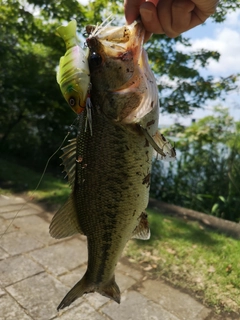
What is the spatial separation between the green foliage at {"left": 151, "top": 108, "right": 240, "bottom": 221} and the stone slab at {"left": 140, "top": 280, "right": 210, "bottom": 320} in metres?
3.20

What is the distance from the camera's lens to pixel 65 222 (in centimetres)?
190

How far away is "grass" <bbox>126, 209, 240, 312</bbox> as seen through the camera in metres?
3.84

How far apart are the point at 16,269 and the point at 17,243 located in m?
0.77

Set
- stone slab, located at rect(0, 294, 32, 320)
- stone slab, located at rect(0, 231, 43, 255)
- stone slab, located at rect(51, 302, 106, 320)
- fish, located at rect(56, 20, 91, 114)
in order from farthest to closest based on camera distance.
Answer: stone slab, located at rect(0, 231, 43, 255) → stone slab, located at rect(51, 302, 106, 320) → stone slab, located at rect(0, 294, 32, 320) → fish, located at rect(56, 20, 91, 114)

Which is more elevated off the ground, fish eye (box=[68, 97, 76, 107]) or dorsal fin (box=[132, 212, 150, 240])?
fish eye (box=[68, 97, 76, 107])

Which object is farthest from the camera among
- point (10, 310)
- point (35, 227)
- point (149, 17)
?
point (35, 227)

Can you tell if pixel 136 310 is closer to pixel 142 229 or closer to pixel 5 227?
pixel 142 229

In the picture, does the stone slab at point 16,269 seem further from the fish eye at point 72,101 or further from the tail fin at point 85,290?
the fish eye at point 72,101

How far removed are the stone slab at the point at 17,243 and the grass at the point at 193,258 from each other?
4.56 ft

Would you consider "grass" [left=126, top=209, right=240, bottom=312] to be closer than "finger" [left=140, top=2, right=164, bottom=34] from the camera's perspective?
No

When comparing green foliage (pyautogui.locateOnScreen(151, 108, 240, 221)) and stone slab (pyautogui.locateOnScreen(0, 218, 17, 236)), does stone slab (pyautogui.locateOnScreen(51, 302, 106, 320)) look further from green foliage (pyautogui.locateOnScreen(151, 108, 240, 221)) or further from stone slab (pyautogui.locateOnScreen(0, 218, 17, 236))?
green foliage (pyautogui.locateOnScreen(151, 108, 240, 221))

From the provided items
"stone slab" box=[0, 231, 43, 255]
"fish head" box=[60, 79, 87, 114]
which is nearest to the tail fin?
"fish head" box=[60, 79, 87, 114]

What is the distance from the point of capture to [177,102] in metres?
7.84

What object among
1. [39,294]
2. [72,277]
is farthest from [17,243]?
[39,294]
